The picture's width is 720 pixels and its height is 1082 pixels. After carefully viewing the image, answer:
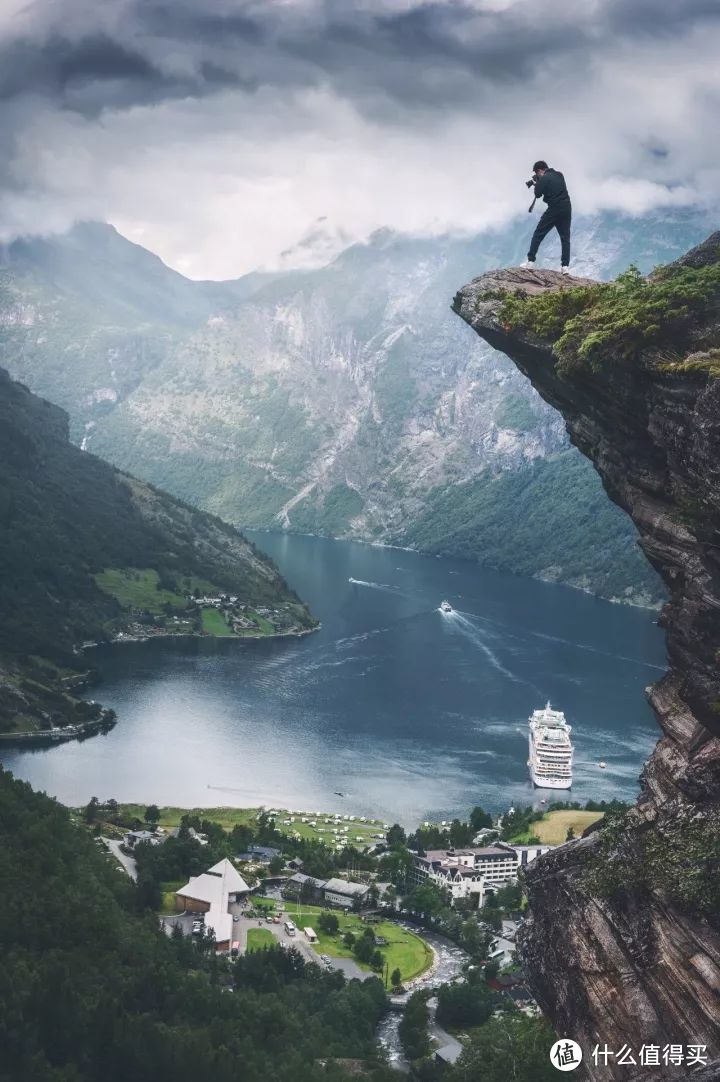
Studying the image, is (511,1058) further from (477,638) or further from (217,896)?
(477,638)

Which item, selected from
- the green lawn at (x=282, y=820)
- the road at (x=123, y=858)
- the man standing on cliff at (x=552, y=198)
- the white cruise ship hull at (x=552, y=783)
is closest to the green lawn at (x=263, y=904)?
the road at (x=123, y=858)

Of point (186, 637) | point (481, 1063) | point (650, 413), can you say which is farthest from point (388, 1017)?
point (186, 637)

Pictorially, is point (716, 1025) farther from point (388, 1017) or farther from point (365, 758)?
point (365, 758)

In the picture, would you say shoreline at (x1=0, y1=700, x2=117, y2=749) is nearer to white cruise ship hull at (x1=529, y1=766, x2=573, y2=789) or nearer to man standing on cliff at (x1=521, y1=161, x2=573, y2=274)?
white cruise ship hull at (x1=529, y1=766, x2=573, y2=789)

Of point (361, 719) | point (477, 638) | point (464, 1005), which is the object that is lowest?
point (464, 1005)

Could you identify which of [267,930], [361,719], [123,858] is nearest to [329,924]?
[267,930]
